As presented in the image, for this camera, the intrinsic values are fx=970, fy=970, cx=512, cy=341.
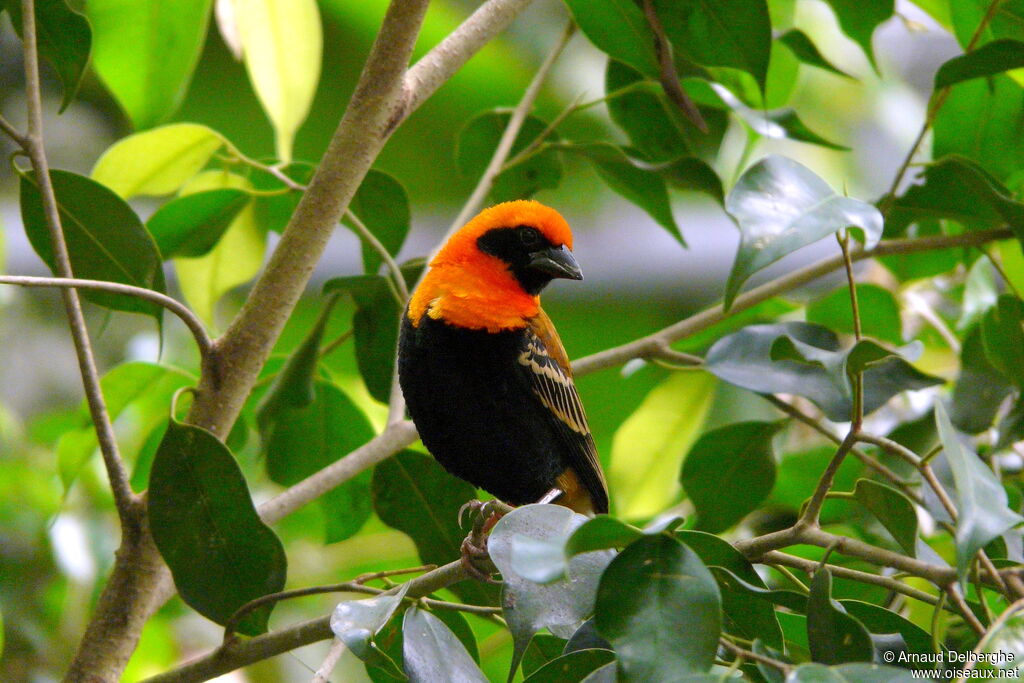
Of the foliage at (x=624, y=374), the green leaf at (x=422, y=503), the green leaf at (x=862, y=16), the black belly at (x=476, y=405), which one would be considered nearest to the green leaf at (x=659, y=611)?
the foliage at (x=624, y=374)

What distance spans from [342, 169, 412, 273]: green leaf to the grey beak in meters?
0.34

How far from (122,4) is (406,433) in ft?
3.82

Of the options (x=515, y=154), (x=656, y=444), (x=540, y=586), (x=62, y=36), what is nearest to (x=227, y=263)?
(x=62, y=36)

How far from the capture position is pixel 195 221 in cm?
212

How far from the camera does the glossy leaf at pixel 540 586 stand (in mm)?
1206

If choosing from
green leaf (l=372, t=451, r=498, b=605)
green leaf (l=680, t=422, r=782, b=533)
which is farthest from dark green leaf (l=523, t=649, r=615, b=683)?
green leaf (l=680, t=422, r=782, b=533)

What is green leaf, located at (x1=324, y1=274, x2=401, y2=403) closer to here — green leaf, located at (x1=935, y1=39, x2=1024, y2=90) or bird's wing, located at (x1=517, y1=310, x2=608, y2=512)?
bird's wing, located at (x1=517, y1=310, x2=608, y2=512)

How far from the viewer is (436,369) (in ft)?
7.06

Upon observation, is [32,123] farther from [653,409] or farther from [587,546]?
[653,409]

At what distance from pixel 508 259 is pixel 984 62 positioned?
3.80 ft

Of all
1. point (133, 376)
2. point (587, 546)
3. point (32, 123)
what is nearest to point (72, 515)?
point (133, 376)

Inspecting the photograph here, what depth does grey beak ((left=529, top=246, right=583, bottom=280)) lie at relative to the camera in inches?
96.0

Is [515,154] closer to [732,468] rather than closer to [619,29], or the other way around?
[619,29]

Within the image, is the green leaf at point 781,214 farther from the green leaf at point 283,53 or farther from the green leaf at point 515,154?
the green leaf at point 283,53
